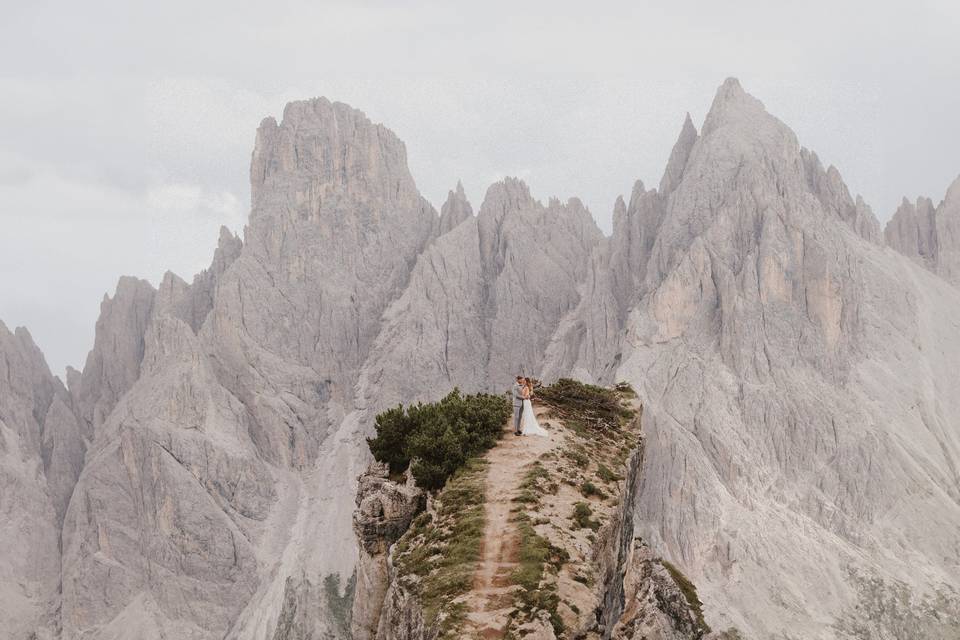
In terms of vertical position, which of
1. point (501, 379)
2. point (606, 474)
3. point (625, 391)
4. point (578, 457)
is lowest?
point (606, 474)

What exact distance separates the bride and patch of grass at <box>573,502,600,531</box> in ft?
14.2

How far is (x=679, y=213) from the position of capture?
14975cm

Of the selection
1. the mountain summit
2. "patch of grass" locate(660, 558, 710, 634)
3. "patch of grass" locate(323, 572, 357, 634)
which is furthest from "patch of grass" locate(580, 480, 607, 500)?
"patch of grass" locate(323, 572, 357, 634)

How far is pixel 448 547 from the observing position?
20.2m

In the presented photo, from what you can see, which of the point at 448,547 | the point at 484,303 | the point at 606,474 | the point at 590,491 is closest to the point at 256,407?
the point at 484,303

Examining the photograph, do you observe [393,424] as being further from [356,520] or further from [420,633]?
[420,633]

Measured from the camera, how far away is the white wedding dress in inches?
1020

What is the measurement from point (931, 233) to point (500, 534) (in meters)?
171

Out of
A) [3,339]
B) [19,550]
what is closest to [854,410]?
[19,550]

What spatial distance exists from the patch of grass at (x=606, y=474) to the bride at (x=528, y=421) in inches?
82.3

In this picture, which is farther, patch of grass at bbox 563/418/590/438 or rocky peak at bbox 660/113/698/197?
rocky peak at bbox 660/113/698/197

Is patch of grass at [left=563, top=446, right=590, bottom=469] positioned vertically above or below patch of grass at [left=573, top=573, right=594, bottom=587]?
above

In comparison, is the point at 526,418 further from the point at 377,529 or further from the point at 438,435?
the point at 377,529

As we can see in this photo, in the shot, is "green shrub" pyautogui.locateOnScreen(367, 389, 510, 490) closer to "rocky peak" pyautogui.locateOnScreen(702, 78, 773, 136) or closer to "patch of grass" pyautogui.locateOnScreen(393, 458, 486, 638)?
"patch of grass" pyautogui.locateOnScreen(393, 458, 486, 638)
